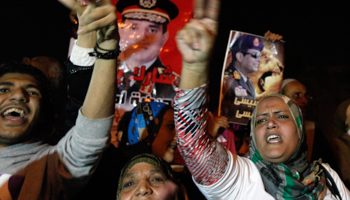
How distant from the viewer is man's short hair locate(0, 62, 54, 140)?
5.33 feet

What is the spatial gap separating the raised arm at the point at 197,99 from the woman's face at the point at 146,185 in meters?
→ 0.20

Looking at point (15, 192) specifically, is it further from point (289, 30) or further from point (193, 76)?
point (289, 30)

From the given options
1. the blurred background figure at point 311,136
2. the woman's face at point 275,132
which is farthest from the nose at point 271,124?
the blurred background figure at point 311,136

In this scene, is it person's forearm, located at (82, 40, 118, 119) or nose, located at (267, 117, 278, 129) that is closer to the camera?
person's forearm, located at (82, 40, 118, 119)

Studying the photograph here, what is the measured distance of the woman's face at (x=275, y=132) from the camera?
4.97ft

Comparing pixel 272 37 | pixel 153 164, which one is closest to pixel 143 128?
pixel 153 164

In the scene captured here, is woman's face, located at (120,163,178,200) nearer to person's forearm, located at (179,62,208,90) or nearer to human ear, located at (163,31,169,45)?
person's forearm, located at (179,62,208,90)

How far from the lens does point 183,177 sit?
6.20ft

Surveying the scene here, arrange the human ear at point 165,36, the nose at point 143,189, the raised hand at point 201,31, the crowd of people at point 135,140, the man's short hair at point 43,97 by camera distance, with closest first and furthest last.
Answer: the raised hand at point 201,31 < the crowd of people at point 135,140 < the nose at point 143,189 < the man's short hair at point 43,97 < the human ear at point 165,36

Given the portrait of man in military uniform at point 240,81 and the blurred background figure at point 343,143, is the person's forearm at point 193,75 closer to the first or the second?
the portrait of man in military uniform at point 240,81

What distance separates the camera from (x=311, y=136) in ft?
8.99

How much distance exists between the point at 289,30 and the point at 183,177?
3.25m

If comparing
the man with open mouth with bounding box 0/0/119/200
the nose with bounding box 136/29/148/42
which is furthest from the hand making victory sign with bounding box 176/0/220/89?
the nose with bounding box 136/29/148/42

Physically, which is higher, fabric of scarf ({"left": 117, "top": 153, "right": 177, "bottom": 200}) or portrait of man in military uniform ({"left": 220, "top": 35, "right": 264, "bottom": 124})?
portrait of man in military uniform ({"left": 220, "top": 35, "right": 264, "bottom": 124})
